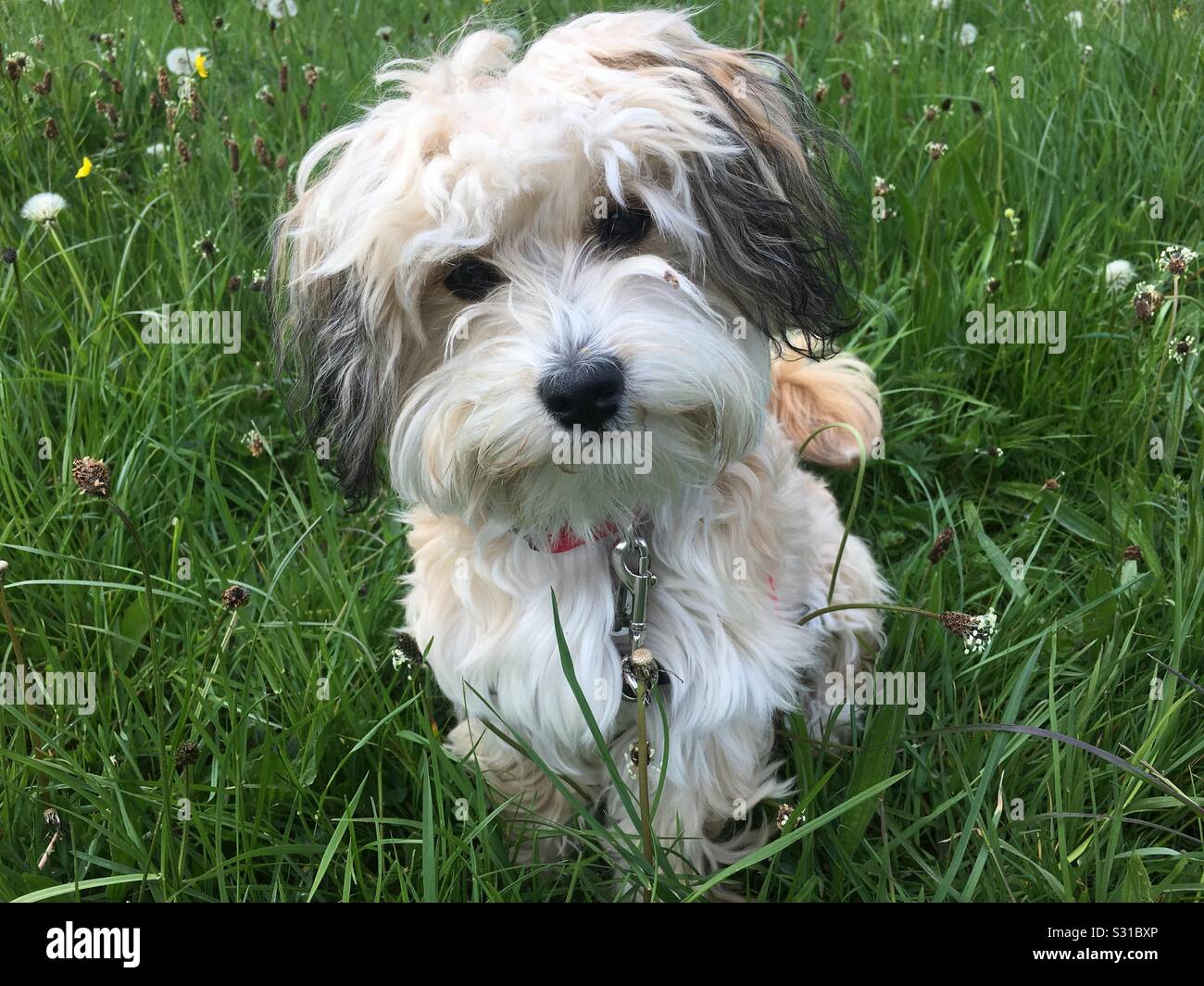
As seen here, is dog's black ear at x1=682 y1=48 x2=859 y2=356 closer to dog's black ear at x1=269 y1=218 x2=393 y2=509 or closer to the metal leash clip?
the metal leash clip

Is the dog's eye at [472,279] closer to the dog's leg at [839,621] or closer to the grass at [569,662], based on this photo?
the grass at [569,662]

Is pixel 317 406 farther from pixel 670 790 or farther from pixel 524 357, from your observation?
pixel 670 790

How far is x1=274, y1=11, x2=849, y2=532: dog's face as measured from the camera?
6.16 ft

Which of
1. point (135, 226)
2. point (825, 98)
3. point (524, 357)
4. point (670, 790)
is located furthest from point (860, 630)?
point (135, 226)

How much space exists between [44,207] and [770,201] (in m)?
2.53

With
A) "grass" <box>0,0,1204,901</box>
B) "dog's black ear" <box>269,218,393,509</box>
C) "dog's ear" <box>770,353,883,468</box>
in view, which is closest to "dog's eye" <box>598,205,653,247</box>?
"dog's black ear" <box>269,218,393,509</box>

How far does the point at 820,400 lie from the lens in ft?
9.62

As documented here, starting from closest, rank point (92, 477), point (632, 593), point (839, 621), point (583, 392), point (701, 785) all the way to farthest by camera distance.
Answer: point (92, 477)
point (583, 392)
point (632, 593)
point (701, 785)
point (839, 621)

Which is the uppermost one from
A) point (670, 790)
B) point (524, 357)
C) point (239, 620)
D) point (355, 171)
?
point (355, 171)

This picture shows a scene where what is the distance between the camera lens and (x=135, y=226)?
143 inches

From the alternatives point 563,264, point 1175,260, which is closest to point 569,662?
point 563,264

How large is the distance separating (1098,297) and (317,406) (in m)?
2.59

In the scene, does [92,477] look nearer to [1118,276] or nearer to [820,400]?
[820,400]

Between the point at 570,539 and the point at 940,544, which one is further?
the point at 940,544
